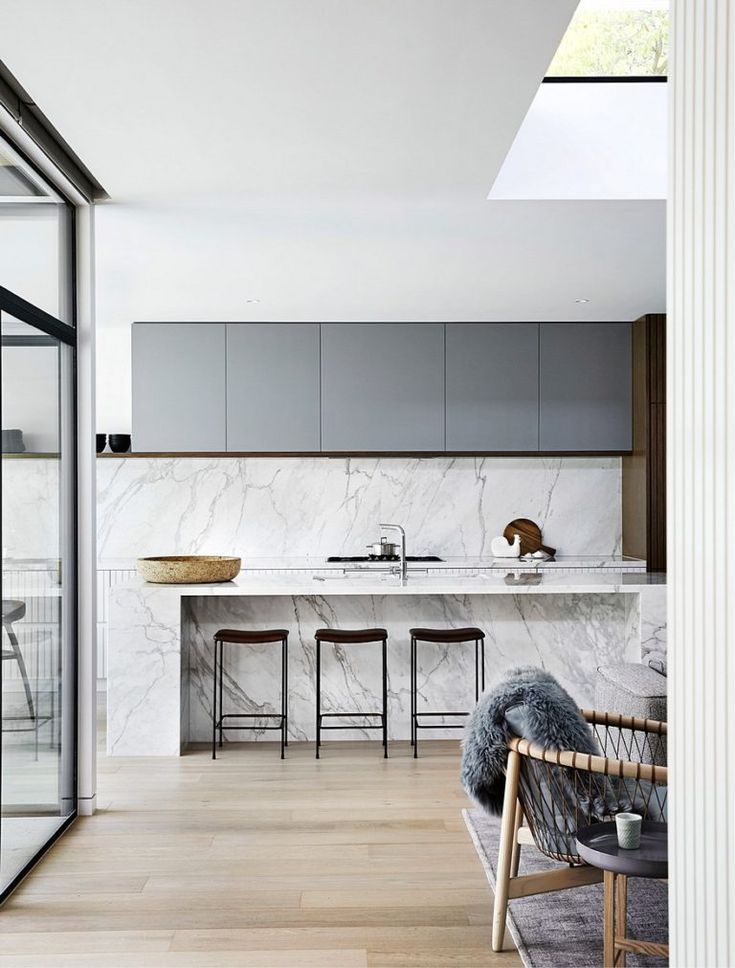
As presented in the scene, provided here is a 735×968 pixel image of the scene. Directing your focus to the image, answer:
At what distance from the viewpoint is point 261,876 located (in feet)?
11.1

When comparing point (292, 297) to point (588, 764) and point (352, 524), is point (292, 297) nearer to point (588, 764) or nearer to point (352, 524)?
point (352, 524)

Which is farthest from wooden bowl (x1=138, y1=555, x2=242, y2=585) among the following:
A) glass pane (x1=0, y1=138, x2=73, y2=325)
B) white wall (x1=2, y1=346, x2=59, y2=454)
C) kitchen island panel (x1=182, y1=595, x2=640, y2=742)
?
glass pane (x1=0, y1=138, x2=73, y2=325)

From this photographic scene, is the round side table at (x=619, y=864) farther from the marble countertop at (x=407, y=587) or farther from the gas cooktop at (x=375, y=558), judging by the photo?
the gas cooktop at (x=375, y=558)

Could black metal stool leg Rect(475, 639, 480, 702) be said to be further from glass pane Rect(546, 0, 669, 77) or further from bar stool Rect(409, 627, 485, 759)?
glass pane Rect(546, 0, 669, 77)

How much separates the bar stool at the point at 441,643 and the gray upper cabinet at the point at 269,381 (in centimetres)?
190

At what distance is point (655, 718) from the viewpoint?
156 inches

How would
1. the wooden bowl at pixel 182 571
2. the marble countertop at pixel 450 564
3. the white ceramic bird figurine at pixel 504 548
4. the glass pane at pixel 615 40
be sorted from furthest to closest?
the white ceramic bird figurine at pixel 504 548
the marble countertop at pixel 450 564
the wooden bowl at pixel 182 571
the glass pane at pixel 615 40

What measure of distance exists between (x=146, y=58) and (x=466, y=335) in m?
4.06

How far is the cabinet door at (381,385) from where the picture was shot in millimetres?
6445

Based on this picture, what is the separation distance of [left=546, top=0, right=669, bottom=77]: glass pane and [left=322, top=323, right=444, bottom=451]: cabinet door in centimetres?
286

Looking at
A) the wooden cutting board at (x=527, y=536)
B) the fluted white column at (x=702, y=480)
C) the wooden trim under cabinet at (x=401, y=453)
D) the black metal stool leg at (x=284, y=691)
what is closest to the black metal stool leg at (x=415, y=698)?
the black metal stool leg at (x=284, y=691)

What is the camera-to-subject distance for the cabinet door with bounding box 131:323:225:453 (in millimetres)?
6438

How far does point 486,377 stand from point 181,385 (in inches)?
82.0

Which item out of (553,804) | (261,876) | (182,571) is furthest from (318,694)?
(553,804)
